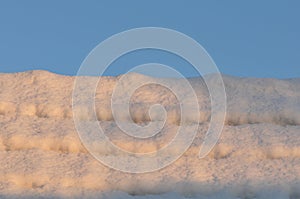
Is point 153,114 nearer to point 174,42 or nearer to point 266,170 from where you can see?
point 174,42

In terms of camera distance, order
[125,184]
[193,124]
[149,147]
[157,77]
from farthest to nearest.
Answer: [157,77], [193,124], [149,147], [125,184]

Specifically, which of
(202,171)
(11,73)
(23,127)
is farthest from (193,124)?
A: (11,73)

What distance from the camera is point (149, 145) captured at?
6137 millimetres

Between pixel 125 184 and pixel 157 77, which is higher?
pixel 157 77

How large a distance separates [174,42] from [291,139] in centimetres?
167

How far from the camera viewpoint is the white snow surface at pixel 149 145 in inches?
217

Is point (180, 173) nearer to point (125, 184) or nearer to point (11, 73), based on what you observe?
point (125, 184)

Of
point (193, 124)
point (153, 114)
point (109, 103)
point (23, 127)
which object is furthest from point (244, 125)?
point (23, 127)

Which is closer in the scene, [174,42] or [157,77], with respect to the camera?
[174,42]

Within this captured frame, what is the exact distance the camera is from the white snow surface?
5520 millimetres

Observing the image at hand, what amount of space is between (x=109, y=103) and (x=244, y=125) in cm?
157

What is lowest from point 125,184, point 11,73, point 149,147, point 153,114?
point 125,184

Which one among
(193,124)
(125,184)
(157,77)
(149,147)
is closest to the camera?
(125,184)

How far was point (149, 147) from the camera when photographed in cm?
612
